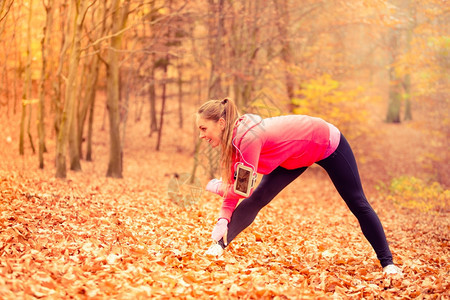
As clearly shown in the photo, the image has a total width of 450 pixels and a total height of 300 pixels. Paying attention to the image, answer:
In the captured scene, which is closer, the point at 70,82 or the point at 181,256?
the point at 181,256

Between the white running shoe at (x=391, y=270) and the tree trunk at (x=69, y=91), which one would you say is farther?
the tree trunk at (x=69, y=91)

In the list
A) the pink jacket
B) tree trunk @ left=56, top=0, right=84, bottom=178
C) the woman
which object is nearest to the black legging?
the woman

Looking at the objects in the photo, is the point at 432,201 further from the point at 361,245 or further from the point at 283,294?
the point at 283,294

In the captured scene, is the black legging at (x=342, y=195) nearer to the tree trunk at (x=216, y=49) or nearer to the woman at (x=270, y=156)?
the woman at (x=270, y=156)

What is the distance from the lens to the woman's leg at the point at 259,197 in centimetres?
370

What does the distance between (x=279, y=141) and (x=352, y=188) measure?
863 mm

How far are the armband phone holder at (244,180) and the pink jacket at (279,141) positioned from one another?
0.05m

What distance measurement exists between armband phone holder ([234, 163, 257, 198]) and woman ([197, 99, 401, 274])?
0.10 feet

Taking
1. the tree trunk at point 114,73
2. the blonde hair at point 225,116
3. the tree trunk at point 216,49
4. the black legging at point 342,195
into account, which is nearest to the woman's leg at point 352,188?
the black legging at point 342,195

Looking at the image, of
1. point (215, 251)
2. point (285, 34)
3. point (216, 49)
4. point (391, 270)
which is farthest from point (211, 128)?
point (285, 34)

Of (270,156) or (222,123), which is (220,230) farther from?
(222,123)

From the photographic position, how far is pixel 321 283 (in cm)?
323

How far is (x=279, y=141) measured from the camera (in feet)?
10.8

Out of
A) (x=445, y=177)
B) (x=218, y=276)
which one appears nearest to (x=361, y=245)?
(x=218, y=276)
